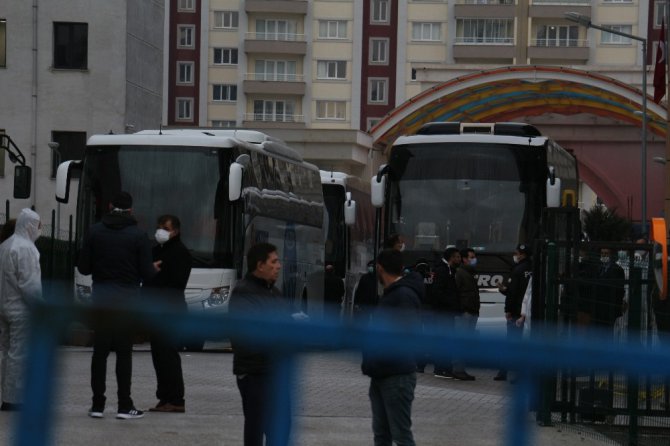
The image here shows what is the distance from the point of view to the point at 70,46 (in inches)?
1997

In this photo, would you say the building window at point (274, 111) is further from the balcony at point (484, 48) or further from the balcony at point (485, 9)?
the balcony at point (485, 9)

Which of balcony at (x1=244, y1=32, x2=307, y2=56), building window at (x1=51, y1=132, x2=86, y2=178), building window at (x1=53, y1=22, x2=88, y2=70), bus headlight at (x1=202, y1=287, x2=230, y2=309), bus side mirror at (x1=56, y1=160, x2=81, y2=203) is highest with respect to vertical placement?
balcony at (x1=244, y1=32, x2=307, y2=56)

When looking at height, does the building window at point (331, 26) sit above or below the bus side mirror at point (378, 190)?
above

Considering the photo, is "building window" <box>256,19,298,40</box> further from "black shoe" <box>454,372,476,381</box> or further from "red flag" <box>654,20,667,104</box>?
"black shoe" <box>454,372,476,381</box>

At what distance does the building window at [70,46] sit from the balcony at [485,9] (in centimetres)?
4915

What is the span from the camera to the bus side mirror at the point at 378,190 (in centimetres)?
2348

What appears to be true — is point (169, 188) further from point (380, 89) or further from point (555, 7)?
point (380, 89)

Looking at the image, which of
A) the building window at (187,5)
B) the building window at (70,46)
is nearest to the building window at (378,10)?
the building window at (187,5)

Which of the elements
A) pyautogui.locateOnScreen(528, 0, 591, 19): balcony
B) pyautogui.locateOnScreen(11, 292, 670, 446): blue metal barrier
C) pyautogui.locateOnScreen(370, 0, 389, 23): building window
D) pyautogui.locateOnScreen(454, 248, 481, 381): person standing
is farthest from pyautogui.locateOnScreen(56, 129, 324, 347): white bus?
pyautogui.locateOnScreen(370, 0, 389, 23): building window

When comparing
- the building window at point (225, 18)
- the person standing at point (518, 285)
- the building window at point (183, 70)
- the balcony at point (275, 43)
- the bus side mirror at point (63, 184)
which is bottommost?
the person standing at point (518, 285)

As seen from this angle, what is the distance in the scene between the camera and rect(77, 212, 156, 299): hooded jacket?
508 inches

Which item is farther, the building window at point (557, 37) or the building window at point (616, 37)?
the building window at point (557, 37)

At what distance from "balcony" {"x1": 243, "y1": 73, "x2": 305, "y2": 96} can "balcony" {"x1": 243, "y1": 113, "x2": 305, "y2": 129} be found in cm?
151

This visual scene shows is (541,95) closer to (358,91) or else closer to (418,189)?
(418,189)
